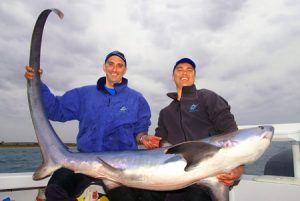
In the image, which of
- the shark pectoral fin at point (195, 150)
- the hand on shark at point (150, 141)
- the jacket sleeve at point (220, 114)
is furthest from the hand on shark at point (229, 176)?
the hand on shark at point (150, 141)

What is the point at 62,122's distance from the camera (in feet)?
15.7

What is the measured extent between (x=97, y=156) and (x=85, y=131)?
1026 millimetres

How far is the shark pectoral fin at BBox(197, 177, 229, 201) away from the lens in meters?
3.21

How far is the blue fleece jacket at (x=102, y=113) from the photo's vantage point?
4332 mm

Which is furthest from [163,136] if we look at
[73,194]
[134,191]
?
[73,194]

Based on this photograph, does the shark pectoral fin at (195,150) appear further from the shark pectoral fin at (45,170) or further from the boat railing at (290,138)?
the shark pectoral fin at (45,170)

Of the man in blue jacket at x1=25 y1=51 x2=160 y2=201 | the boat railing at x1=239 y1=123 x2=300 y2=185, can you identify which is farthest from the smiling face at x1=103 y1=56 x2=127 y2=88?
the boat railing at x1=239 y1=123 x2=300 y2=185

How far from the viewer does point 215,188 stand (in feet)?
10.6

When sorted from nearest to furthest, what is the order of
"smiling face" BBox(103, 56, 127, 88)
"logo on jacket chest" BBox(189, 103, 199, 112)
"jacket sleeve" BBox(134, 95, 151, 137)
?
"logo on jacket chest" BBox(189, 103, 199, 112) < "jacket sleeve" BBox(134, 95, 151, 137) < "smiling face" BBox(103, 56, 127, 88)

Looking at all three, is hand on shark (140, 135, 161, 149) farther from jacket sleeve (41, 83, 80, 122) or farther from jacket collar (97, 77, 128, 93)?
jacket sleeve (41, 83, 80, 122)

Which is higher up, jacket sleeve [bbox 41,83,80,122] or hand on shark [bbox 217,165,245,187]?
jacket sleeve [bbox 41,83,80,122]

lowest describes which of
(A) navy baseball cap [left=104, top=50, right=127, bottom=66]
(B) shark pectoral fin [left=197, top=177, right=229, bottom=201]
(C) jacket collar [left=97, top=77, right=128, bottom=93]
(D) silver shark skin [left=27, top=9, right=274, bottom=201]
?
(B) shark pectoral fin [left=197, top=177, right=229, bottom=201]

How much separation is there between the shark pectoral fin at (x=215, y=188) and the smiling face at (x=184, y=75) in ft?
5.28

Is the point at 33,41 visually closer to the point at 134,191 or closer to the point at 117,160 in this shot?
the point at 117,160
